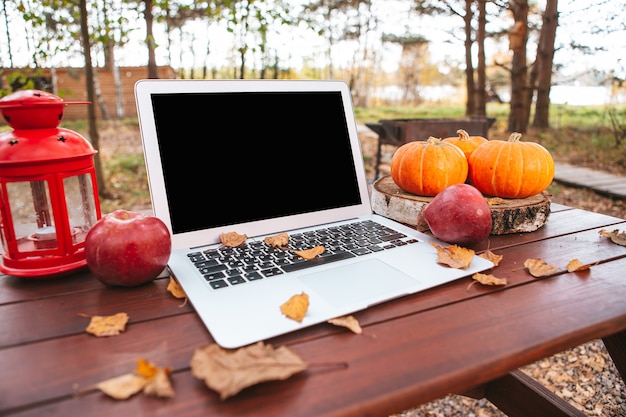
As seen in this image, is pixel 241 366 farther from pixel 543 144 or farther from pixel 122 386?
pixel 543 144

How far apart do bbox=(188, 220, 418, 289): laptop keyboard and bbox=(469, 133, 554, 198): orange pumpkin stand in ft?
1.38

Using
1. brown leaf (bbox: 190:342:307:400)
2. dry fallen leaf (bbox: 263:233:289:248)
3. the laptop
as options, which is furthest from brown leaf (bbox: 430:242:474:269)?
brown leaf (bbox: 190:342:307:400)

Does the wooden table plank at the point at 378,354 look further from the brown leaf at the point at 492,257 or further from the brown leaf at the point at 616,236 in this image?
the brown leaf at the point at 616,236

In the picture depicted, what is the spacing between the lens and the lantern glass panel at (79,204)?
3.03ft

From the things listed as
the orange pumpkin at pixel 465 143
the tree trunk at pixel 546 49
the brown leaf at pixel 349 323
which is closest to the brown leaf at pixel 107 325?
the brown leaf at pixel 349 323

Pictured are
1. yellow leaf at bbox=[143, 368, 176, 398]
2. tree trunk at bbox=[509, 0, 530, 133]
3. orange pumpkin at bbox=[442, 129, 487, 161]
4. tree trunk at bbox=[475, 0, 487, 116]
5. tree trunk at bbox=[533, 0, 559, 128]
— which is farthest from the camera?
tree trunk at bbox=[475, 0, 487, 116]

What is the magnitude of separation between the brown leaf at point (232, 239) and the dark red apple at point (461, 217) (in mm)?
499

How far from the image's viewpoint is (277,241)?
106 cm

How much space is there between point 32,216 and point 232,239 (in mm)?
455

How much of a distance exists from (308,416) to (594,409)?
6.21ft

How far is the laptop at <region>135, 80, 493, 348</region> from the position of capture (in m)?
0.79

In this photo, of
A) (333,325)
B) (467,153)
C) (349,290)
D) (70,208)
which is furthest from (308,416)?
(467,153)

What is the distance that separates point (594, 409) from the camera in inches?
71.5

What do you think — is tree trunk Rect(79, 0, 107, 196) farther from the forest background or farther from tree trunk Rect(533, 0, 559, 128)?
tree trunk Rect(533, 0, 559, 128)
